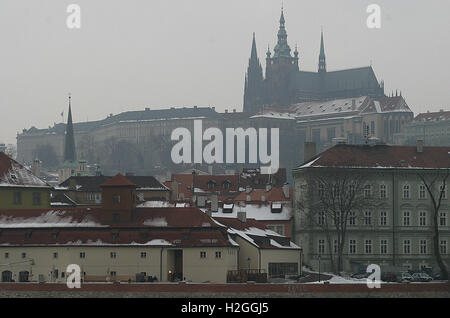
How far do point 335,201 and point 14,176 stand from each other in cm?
2620

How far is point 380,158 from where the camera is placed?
103 meters

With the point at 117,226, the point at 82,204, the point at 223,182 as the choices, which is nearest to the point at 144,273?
the point at 117,226

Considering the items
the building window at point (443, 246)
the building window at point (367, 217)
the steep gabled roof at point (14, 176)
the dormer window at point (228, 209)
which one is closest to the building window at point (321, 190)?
the building window at point (367, 217)

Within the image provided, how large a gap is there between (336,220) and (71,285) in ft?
92.2

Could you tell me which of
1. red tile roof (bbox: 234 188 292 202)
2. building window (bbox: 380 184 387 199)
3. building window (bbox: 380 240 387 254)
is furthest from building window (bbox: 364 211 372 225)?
red tile roof (bbox: 234 188 292 202)

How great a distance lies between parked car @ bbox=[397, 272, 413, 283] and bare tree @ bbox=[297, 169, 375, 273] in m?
8.68

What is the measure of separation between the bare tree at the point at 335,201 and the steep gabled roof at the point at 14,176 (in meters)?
22.1

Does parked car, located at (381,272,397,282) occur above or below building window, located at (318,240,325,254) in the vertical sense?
below

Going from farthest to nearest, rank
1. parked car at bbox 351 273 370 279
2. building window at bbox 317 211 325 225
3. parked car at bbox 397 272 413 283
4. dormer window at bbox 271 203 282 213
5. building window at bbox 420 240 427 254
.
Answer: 1. dormer window at bbox 271 203 282 213
2. building window at bbox 420 240 427 254
3. building window at bbox 317 211 325 225
4. parked car at bbox 351 273 370 279
5. parked car at bbox 397 272 413 283

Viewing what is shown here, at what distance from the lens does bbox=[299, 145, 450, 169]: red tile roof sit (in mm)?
102188

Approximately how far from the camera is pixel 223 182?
14175 centimetres

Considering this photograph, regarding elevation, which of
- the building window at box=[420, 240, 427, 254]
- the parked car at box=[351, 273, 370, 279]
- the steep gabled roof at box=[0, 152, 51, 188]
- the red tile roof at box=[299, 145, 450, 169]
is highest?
the red tile roof at box=[299, 145, 450, 169]

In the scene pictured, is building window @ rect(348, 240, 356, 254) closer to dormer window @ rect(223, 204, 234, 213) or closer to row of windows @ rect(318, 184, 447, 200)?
row of windows @ rect(318, 184, 447, 200)

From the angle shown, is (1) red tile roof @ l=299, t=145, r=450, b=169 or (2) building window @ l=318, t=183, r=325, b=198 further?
(1) red tile roof @ l=299, t=145, r=450, b=169
